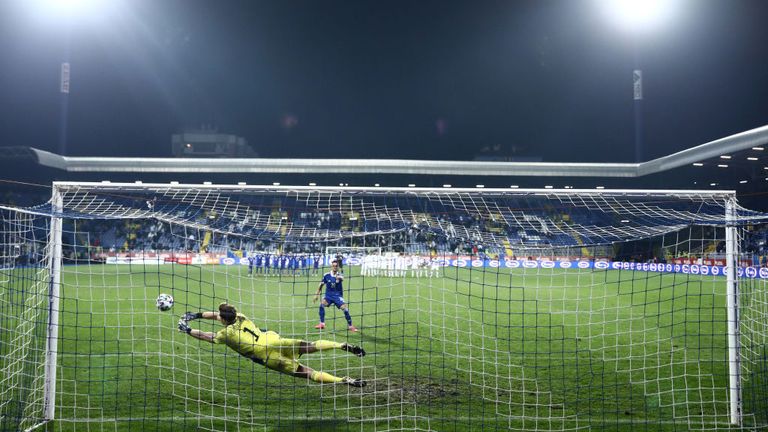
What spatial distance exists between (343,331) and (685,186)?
27.3 m

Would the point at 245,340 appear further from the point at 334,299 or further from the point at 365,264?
the point at 365,264

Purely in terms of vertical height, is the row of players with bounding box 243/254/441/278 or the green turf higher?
the row of players with bounding box 243/254/441/278

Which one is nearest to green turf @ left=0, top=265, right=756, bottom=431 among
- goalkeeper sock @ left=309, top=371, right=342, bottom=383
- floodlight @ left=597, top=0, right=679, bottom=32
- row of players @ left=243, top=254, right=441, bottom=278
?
goalkeeper sock @ left=309, top=371, right=342, bottom=383

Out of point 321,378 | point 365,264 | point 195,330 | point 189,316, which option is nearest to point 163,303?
point 195,330

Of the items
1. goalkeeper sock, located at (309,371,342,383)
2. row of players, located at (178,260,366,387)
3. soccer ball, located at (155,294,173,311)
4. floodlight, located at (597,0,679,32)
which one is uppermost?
floodlight, located at (597,0,679,32)

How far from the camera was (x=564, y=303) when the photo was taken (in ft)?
53.8

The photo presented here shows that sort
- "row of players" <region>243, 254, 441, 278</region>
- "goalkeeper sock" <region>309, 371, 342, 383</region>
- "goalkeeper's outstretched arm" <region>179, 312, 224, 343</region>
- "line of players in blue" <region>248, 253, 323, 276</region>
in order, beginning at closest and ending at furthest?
"goalkeeper's outstretched arm" <region>179, 312, 224, 343</region> < "goalkeeper sock" <region>309, 371, 342, 383</region> < "line of players in blue" <region>248, 253, 323, 276</region> < "row of players" <region>243, 254, 441, 278</region>

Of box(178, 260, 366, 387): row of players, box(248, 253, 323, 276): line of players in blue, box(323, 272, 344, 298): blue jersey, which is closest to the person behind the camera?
box(178, 260, 366, 387): row of players

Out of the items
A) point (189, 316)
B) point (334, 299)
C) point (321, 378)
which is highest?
point (189, 316)

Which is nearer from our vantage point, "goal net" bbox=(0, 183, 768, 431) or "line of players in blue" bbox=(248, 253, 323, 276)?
"goal net" bbox=(0, 183, 768, 431)

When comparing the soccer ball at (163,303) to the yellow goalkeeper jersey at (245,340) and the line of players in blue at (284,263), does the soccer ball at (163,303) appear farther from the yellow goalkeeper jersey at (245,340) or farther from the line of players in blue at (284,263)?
the line of players in blue at (284,263)

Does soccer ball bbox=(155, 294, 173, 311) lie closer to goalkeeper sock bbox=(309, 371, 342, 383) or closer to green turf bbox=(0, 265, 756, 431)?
green turf bbox=(0, 265, 756, 431)

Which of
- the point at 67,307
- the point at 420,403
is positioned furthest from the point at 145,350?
the point at 67,307

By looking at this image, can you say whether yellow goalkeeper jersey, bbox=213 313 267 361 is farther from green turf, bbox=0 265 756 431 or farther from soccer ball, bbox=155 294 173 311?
soccer ball, bbox=155 294 173 311
